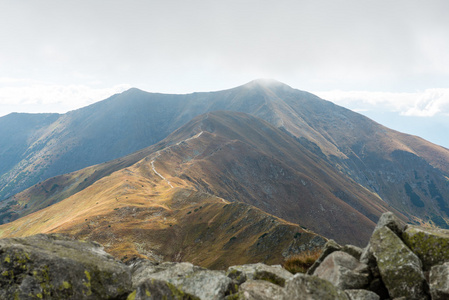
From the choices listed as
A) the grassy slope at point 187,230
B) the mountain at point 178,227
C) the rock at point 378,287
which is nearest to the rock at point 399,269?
the rock at point 378,287

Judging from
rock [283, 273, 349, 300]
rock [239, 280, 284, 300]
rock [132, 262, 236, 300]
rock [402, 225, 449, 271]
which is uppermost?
rock [402, 225, 449, 271]

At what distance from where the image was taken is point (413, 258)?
→ 866 centimetres

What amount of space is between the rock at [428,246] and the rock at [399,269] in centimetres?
90

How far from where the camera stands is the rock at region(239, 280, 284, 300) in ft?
27.2

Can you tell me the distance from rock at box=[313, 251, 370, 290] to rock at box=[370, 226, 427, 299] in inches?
33.0

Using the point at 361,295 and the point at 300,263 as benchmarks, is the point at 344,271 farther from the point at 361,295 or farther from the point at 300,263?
the point at 300,263

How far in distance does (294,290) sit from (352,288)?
310cm

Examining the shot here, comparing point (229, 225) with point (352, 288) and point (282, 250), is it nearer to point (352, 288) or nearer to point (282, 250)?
point (282, 250)

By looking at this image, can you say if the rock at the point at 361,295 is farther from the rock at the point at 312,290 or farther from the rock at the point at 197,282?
the rock at the point at 197,282

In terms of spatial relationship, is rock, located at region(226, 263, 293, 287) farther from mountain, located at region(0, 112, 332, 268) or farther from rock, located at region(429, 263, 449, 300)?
mountain, located at region(0, 112, 332, 268)

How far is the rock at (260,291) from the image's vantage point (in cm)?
830

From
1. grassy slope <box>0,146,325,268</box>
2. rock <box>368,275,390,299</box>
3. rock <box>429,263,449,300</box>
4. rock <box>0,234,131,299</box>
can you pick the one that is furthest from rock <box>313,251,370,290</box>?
grassy slope <box>0,146,325,268</box>

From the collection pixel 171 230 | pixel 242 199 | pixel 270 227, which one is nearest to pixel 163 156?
pixel 242 199

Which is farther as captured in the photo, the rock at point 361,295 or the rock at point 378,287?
the rock at point 378,287
